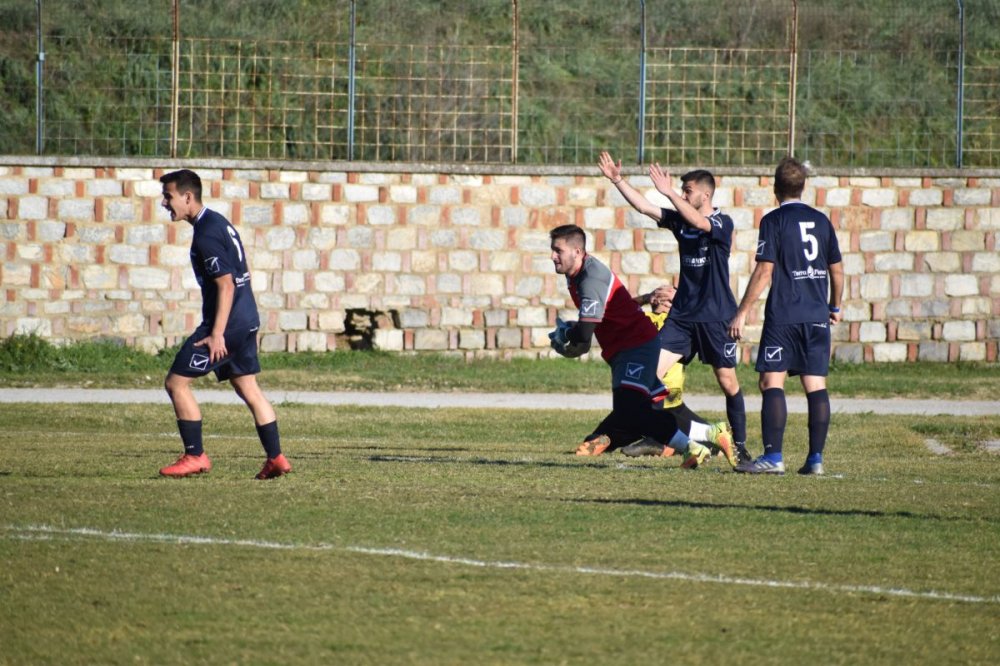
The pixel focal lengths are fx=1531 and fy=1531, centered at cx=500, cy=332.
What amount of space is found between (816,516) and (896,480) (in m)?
2.05

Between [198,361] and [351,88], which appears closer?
[198,361]

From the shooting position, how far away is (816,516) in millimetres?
8133

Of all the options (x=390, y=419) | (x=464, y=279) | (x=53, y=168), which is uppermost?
(x=53, y=168)

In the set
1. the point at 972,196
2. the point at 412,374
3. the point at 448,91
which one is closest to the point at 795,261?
the point at 412,374

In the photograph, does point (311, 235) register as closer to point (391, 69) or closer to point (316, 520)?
point (391, 69)

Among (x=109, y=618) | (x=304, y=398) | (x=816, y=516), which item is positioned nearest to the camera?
(x=109, y=618)

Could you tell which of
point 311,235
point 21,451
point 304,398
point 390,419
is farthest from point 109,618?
point 311,235

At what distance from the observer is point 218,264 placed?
924 cm

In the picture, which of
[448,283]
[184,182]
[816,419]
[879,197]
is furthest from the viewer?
[879,197]

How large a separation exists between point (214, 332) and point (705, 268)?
3790 millimetres

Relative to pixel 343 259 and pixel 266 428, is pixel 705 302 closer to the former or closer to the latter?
pixel 266 428

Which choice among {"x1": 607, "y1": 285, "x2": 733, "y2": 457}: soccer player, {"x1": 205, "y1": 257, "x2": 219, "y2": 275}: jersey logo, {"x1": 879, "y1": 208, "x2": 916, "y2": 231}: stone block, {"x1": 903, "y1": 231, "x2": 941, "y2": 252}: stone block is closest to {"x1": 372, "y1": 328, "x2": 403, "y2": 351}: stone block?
{"x1": 879, "y1": 208, "x2": 916, "y2": 231}: stone block

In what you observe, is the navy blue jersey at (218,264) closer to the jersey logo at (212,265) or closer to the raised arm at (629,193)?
the jersey logo at (212,265)

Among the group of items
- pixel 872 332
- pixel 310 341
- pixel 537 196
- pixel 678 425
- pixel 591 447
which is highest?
pixel 537 196
